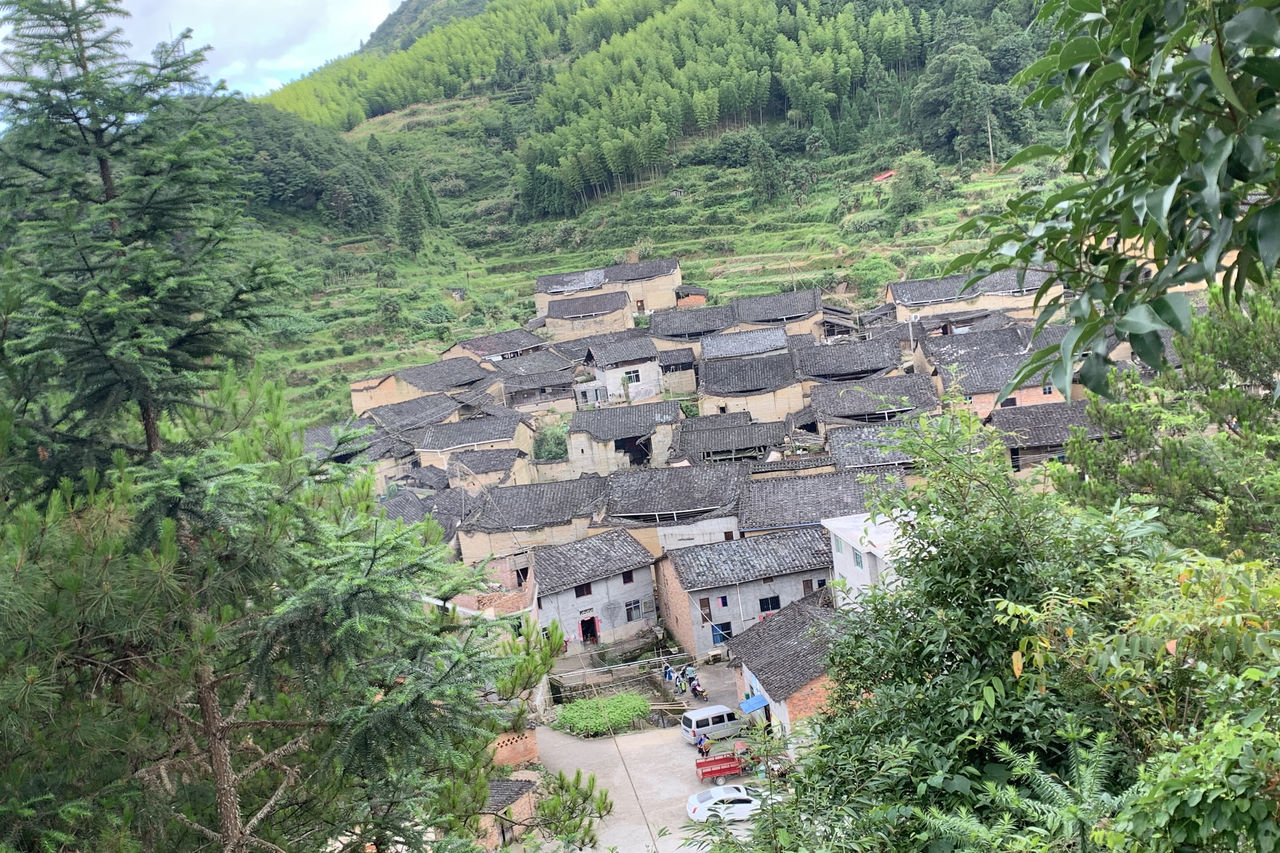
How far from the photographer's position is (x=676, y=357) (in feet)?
100

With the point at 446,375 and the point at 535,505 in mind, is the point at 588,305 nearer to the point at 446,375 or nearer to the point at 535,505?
the point at 446,375

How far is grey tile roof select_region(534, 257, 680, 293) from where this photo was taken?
39.9m

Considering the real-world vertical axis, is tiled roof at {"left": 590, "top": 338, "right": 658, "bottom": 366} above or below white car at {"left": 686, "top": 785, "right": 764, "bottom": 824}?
above

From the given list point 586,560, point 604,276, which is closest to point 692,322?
point 604,276

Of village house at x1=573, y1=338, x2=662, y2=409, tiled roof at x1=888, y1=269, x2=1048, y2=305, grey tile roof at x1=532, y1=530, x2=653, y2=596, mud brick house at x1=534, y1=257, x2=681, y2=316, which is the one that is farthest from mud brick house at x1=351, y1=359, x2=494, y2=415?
tiled roof at x1=888, y1=269, x2=1048, y2=305

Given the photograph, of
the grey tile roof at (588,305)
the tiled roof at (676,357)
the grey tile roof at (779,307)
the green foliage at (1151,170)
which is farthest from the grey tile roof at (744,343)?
the green foliage at (1151,170)

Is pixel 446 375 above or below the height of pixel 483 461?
above

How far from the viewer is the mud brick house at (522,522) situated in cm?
1942

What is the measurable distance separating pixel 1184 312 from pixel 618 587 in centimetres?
1664

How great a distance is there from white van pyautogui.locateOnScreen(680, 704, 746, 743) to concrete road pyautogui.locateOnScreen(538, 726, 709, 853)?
26cm

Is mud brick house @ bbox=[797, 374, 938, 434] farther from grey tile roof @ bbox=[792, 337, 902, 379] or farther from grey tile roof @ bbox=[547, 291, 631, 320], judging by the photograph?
grey tile roof @ bbox=[547, 291, 631, 320]

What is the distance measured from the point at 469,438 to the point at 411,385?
6.52 meters

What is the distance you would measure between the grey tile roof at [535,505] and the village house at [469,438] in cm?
426

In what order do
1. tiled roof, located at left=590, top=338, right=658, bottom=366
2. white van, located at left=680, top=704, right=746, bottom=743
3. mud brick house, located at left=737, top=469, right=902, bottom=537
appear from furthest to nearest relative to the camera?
tiled roof, located at left=590, top=338, right=658, bottom=366, mud brick house, located at left=737, top=469, right=902, bottom=537, white van, located at left=680, top=704, right=746, bottom=743
